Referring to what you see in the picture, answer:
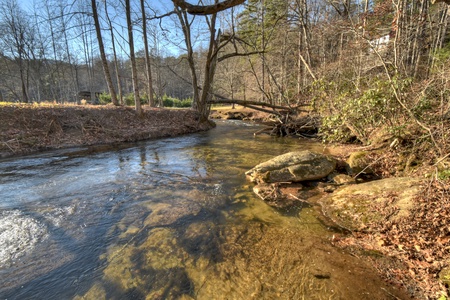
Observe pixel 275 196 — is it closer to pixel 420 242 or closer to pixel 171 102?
pixel 420 242

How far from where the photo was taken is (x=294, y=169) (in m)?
6.33

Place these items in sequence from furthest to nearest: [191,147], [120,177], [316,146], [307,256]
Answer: [191,147] → [316,146] → [120,177] → [307,256]

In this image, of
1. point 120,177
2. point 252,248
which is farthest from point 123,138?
point 252,248

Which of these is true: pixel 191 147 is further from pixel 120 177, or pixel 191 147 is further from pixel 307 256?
pixel 307 256

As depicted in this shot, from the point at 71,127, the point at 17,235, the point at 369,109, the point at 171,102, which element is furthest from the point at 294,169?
the point at 171,102

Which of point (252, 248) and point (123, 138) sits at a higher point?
point (123, 138)

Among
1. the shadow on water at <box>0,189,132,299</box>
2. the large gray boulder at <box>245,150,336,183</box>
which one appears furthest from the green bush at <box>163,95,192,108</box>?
the shadow on water at <box>0,189,132,299</box>

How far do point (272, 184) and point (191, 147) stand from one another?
21.5 ft

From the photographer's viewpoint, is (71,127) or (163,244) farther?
(71,127)

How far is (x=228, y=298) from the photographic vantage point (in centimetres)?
280

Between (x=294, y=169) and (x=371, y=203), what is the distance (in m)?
2.23

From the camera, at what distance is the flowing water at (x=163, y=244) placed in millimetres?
2936

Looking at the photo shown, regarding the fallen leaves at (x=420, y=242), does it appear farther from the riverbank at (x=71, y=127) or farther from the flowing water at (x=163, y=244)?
the riverbank at (x=71, y=127)

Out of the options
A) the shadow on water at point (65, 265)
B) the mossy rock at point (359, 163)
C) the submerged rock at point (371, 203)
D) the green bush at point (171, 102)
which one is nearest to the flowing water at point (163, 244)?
the shadow on water at point (65, 265)
